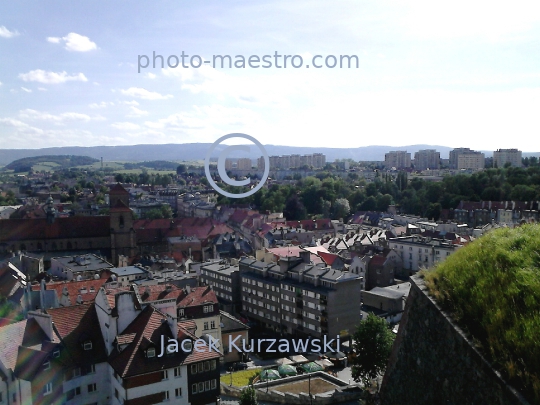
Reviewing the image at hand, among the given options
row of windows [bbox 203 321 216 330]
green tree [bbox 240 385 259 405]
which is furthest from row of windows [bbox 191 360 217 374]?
row of windows [bbox 203 321 216 330]

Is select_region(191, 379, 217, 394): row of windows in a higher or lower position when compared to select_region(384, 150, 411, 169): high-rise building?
lower

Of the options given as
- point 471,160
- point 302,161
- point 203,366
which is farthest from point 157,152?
point 203,366

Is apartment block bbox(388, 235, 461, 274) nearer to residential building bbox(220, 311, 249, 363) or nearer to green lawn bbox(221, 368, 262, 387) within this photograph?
residential building bbox(220, 311, 249, 363)

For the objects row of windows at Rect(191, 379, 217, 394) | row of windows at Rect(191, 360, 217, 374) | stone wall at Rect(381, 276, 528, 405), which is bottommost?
row of windows at Rect(191, 379, 217, 394)

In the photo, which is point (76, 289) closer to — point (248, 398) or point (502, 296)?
point (248, 398)

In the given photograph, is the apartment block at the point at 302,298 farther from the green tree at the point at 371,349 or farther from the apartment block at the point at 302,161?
the apartment block at the point at 302,161
